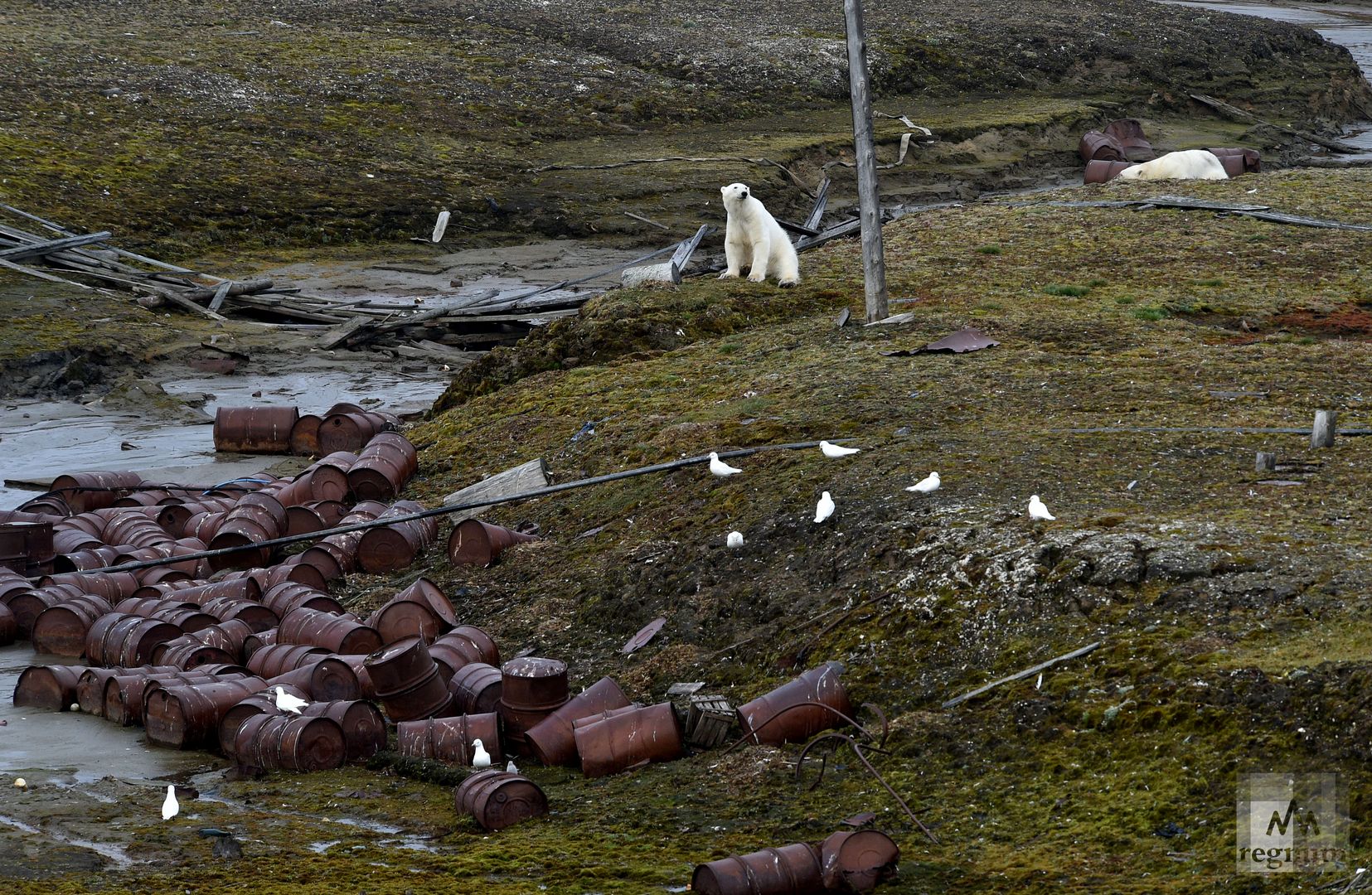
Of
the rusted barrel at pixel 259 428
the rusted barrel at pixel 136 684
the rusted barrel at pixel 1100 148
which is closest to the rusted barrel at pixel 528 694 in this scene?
the rusted barrel at pixel 136 684

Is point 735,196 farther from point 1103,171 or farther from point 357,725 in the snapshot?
point 1103,171

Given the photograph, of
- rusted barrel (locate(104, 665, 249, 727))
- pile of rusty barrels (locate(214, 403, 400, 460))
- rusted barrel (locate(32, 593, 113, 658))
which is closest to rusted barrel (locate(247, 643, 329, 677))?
rusted barrel (locate(104, 665, 249, 727))

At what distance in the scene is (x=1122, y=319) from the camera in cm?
1170

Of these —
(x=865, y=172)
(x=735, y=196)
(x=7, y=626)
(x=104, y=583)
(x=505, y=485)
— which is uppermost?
(x=865, y=172)

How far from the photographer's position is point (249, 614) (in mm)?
8688

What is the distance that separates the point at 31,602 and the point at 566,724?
4538 mm

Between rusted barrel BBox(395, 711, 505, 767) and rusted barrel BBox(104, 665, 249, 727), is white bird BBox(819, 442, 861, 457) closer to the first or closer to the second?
rusted barrel BBox(395, 711, 505, 767)

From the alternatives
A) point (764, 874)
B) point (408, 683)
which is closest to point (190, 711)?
point (408, 683)

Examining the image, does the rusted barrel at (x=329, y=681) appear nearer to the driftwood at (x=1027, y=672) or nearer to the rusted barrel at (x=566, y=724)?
the rusted barrel at (x=566, y=724)

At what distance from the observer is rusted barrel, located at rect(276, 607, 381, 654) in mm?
7945

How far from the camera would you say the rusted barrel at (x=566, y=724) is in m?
6.59

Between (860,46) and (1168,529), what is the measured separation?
6222mm

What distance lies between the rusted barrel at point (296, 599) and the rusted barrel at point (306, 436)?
4269mm

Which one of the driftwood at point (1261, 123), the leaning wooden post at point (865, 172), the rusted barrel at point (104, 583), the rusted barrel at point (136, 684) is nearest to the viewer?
the rusted barrel at point (136, 684)
